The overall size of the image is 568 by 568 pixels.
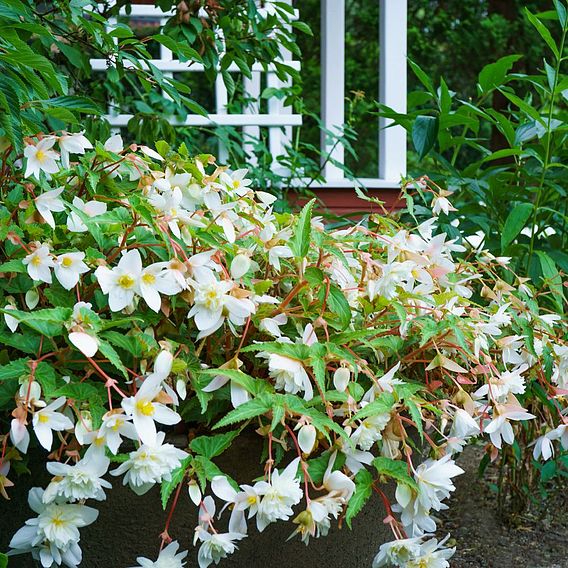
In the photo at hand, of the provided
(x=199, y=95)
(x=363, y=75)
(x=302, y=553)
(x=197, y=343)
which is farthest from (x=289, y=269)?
(x=363, y=75)

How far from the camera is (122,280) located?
110 centimetres

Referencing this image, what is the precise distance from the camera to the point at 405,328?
123 cm

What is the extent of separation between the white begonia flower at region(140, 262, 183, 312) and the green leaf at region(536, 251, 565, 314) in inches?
34.1

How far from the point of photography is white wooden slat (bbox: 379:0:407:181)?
4145mm

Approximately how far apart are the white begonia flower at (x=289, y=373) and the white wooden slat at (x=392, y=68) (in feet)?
10.5

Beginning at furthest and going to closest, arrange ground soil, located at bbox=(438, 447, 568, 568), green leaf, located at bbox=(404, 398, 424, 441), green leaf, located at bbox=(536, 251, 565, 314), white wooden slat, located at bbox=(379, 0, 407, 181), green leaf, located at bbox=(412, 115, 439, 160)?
white wooden slat, located at bbox=(379, 0, 407, 181) → ground soil, located at bbox=(438, 447, 568, 568) → green leaf, located at bbox=(412, 115, 439, 160) → green leaf, located at bbox=(536, 251, 565, 314) → green leaf, located at bbox=(404, 398, 424, 441)

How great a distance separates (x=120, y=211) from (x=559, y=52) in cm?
111

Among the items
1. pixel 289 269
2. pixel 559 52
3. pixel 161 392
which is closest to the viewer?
pixel 161 392

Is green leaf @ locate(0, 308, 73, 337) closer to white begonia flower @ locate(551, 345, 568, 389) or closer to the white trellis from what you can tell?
white begonia flower @ locate(551, 345, 568, 389)

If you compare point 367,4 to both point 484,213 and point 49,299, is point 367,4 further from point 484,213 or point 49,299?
point 49,299

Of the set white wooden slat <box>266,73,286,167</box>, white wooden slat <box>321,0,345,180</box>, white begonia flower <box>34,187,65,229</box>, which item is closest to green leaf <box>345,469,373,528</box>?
white begonia flower <box>34,187,65,229</box>

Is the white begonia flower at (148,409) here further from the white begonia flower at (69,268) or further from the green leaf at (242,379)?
the white begonia flower at (69,268)

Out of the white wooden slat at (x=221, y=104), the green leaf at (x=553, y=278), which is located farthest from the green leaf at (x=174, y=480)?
the white wooden slat at (x=221, y=104)

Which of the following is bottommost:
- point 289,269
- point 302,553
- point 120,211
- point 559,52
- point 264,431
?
point 302,553
